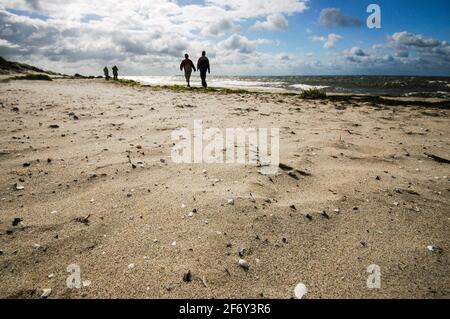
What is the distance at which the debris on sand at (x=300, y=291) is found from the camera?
1993 mm

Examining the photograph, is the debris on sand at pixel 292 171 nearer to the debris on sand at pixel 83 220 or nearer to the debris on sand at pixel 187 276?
the debris on sand at pixel 187 276

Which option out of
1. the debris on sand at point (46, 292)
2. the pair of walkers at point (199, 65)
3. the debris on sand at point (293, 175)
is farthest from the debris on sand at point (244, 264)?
the pair of walkers at point (199, 65)

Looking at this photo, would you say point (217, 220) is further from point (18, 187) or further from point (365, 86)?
point (365, 86)

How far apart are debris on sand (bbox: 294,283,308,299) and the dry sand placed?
50 mm

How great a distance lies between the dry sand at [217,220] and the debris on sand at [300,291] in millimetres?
50

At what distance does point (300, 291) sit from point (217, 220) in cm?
100

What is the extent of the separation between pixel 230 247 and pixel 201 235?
0.29m

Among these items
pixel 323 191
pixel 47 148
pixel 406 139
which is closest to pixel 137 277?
pixel 323 191

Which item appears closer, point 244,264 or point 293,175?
point 244,264

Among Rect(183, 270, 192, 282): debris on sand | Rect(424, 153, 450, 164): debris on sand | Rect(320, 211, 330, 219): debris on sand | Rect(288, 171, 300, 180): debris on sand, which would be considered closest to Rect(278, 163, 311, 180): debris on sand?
Rect(288, 171, 300, 180): debris on sand

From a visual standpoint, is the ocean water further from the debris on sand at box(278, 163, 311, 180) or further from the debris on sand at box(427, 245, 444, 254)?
the debris on sand at box(427, 245, 444, 254)

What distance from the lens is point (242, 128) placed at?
236 inches

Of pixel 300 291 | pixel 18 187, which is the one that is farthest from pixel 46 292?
pixel 18 187

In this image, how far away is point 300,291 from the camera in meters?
2.03
